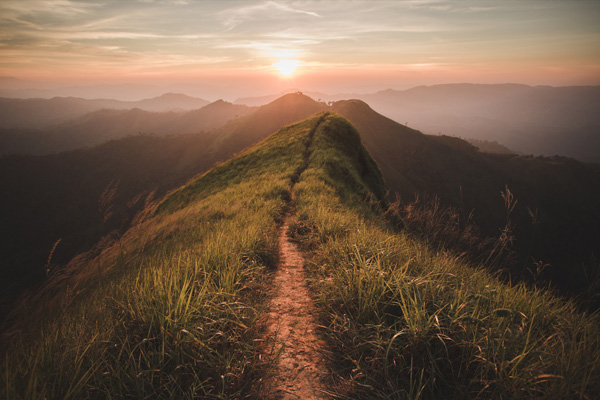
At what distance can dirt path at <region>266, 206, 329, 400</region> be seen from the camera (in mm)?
2307

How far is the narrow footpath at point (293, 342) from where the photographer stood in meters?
2.31

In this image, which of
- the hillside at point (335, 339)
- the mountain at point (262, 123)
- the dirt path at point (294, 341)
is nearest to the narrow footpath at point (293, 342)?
the dirt path at point (294, 341)

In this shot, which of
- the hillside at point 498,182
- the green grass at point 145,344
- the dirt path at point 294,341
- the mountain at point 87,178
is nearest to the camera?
the green grass at point 145,344

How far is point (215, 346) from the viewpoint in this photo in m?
2.43

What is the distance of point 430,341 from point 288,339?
152 cm

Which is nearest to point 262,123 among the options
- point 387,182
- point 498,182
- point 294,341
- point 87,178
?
point 87,178

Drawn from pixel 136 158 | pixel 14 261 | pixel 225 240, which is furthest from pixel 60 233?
pixel 225 240

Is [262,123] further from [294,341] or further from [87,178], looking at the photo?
[294,341]

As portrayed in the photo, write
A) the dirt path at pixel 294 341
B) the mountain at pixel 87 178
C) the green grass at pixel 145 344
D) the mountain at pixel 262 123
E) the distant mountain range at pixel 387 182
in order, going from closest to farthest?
the green grass at pixel 145 344, the dirt path at pixel 294 341, the mountain at pixel 87 178, the distant mountain range at pixel 387 182, the mountain at pixel 262 123

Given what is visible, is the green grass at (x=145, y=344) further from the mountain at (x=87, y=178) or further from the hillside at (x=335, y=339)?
the mountain at (x=87, y=178)

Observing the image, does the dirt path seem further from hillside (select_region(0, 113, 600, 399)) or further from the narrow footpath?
hillside (select_region(0, 113, 600, 399))

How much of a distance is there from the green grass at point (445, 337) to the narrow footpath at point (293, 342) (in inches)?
7.6

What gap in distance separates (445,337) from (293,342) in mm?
1584

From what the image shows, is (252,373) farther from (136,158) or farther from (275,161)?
(136,158)
